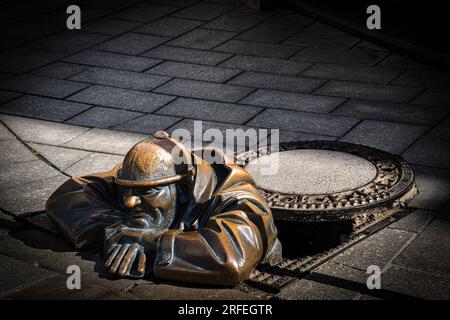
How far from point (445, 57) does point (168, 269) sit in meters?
4.61

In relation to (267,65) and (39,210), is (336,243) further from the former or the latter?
(267,65)

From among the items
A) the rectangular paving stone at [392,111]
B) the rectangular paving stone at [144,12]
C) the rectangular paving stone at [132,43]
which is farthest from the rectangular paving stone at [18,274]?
the rectangular paving stone at [144,12]

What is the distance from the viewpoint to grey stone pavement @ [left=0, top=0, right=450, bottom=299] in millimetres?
4691

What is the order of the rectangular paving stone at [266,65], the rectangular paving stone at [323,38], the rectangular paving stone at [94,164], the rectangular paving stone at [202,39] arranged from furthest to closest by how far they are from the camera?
the rectangular paving stone at [202,39] < the rectangular paving stone at [323,38] < the rectangular paving stone at [266,65] < the rectangular paving stone at [94,164]

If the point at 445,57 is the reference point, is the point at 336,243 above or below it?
below

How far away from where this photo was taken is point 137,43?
918 cm

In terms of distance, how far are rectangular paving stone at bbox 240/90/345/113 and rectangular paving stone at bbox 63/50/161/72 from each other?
143 centimetres

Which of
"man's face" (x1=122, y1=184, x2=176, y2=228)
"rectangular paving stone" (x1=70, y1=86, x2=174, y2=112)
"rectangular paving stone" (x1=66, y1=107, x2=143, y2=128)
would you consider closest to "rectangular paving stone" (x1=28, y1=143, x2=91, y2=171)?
"rectangular paving stone" (x1=66, y1=107, x2=143, y2=128)

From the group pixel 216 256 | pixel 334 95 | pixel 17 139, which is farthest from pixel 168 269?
pixel 334 95

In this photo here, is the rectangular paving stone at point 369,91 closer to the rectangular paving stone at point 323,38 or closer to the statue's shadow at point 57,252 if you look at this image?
the rectangular paving stone at point 323,38

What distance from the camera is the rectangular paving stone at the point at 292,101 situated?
7309 mm

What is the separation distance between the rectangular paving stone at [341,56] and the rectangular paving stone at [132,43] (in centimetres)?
161

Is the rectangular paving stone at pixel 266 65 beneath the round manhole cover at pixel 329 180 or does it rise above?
above

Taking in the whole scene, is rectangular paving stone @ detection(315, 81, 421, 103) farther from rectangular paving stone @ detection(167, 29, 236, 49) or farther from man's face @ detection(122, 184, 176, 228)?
man's face @ detection(122, 184, 176, 228)
